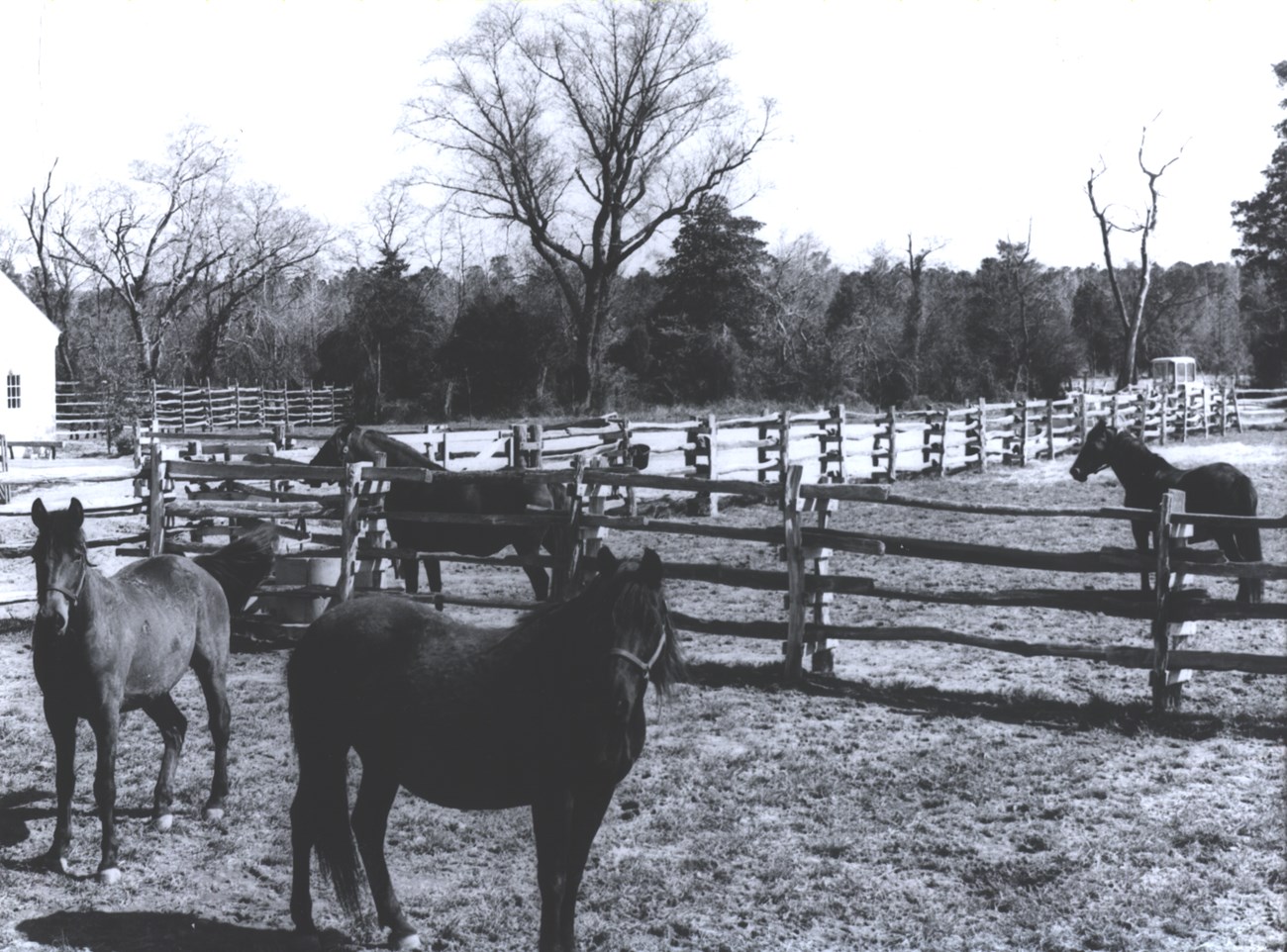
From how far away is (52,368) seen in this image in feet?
120

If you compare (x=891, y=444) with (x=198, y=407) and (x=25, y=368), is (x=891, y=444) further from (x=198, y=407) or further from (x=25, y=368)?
(x=25, y=368)

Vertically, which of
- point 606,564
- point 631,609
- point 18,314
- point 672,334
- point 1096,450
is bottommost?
point 631,609

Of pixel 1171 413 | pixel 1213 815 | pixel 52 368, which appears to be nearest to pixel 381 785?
pixel 1213 815

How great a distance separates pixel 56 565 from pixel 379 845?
75.8 inches

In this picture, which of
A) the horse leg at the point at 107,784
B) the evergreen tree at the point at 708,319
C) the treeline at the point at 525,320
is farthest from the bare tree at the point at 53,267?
the horse leg at the point at 107,784

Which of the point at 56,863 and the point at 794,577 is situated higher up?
the point at 794,577

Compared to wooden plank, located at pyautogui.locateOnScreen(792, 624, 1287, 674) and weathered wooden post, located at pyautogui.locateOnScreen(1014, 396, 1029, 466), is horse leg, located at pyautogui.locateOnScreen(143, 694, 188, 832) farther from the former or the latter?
weathered wooden post, located at pyautogui.locateOnScreen(1014, 396, 1029, 466)

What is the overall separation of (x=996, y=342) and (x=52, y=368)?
117ft

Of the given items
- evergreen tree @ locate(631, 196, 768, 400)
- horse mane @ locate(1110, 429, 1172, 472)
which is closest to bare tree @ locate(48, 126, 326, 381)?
evergreen tree @ locate(631, 196, 768, 400)

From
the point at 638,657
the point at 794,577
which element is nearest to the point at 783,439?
the point at 794,577

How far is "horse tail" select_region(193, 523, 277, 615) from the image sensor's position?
6.92 meters

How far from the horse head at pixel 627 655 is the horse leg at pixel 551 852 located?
262 mm

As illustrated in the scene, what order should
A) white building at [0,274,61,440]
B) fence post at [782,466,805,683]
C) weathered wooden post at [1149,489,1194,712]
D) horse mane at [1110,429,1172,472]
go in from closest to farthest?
weathered wooden post at [1149,489,1194,712] → fence post at [782,466,805,683] → horse mane at [1110,429,1172,472] → white building at [0,274,61,440]

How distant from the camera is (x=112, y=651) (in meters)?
5.27
